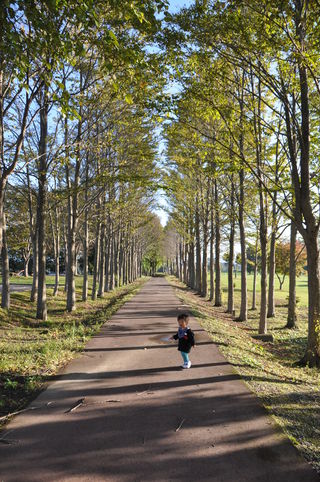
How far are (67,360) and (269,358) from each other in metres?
5.80

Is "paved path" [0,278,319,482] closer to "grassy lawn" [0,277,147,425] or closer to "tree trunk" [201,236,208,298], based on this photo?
"grassy lawn" [0,277,147,425]

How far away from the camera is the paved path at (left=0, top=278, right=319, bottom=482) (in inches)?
144

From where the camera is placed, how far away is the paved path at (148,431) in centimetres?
365

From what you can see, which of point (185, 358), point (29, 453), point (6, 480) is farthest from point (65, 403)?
point (185, 358)

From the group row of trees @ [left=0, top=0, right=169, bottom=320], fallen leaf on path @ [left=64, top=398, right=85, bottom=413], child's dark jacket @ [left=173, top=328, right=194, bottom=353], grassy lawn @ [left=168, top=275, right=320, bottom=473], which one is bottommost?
grassy lawn @ [left=168, top=275, right=320, bottom=473]

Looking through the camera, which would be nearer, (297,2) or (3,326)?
(297,2)

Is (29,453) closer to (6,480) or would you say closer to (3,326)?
(6,480)

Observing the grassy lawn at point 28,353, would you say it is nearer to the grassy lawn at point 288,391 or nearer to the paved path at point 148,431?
the paved path at point 148,431

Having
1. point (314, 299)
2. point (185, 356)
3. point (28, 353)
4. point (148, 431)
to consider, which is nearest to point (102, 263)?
point (28, 353)

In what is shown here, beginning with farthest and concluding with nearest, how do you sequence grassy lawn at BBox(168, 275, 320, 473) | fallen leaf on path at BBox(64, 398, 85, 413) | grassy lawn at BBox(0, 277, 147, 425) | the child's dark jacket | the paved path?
the child's dark jacket
grassy lawn at BBox(0, 277, 147, 425)
fallen leaf on path at BBox(64, 398, 85, 413)
grassy lawn at BBox(168, 275, 320, 473)
the paved path

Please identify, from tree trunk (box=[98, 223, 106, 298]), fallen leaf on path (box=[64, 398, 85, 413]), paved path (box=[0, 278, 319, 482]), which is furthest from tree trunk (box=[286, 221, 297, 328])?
fallen leaf on path (box=[64, 398, 85, 413])

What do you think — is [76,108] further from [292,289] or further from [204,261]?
[204,261]

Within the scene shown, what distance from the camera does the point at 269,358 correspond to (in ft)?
32.8

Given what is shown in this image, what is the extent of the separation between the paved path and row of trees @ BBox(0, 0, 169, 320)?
4728 mm
